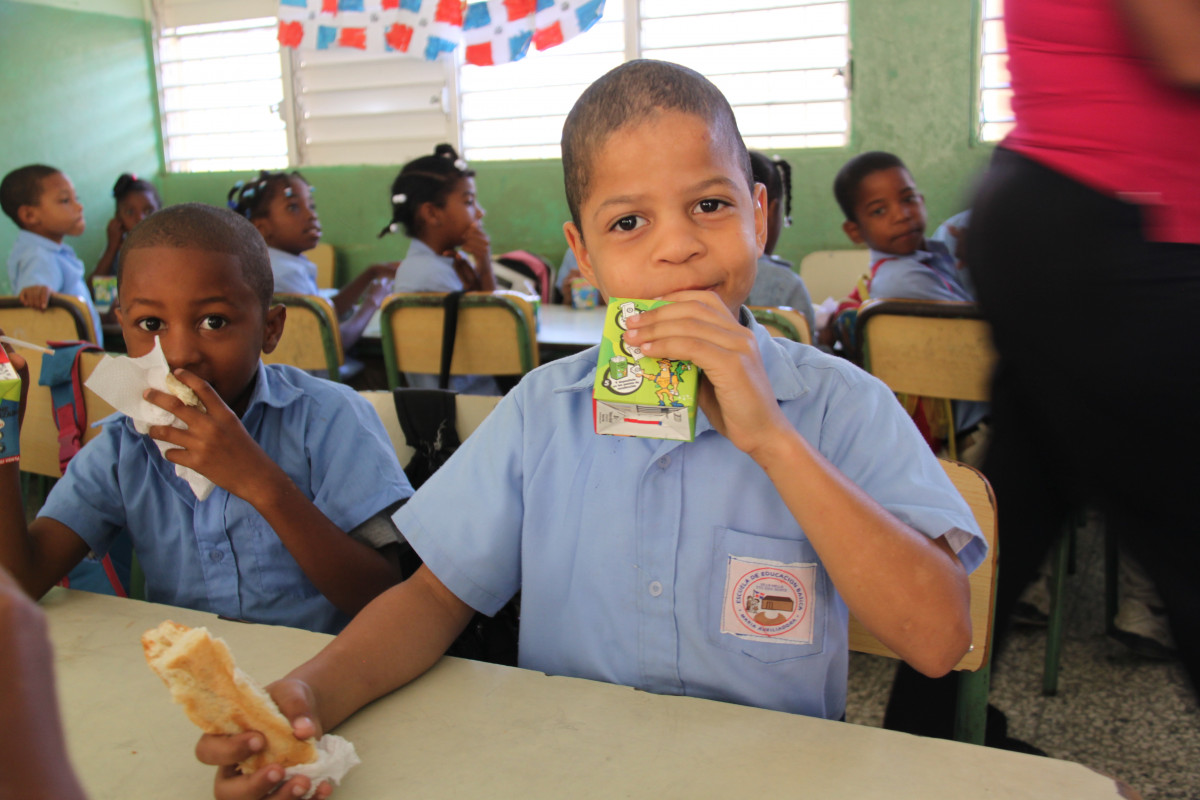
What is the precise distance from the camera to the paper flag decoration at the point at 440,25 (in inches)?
170

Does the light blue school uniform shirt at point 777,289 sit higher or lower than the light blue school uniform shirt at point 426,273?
lower

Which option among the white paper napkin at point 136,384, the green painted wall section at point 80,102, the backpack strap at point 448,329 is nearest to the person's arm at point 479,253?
the backpack strap at point 448,329

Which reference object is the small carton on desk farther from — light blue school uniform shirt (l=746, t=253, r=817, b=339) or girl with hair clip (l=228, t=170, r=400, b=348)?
girl with hair clip (l=228, t=170, r=400, b=348)

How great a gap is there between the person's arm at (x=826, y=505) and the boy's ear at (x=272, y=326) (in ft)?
2.63

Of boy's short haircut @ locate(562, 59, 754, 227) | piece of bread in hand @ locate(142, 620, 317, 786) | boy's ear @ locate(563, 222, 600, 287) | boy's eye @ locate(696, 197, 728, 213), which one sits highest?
boy's short haircut @ locate(562, 59, 754, 227)

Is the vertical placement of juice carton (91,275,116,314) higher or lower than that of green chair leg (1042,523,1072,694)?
higher

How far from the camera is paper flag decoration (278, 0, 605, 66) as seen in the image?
4.31 meters

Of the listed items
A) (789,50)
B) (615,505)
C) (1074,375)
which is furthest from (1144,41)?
(789,50)

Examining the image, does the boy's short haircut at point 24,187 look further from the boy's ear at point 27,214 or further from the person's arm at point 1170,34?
the person's arm at point 1170,34

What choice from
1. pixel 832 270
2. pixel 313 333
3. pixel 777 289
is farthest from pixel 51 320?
pixel 832 270

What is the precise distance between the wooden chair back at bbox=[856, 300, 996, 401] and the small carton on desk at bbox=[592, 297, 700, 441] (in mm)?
1317

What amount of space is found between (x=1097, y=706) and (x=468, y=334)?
1.85 metres

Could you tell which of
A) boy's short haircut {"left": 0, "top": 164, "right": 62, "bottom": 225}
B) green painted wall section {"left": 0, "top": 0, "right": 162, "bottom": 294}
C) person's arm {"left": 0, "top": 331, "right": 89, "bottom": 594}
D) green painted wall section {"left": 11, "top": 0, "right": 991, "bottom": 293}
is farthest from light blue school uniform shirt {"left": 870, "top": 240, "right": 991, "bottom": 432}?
green painted wall section {"left": 0, "top": 0, "right": 162, "bottom": 294}

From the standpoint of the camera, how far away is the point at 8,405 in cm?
88
